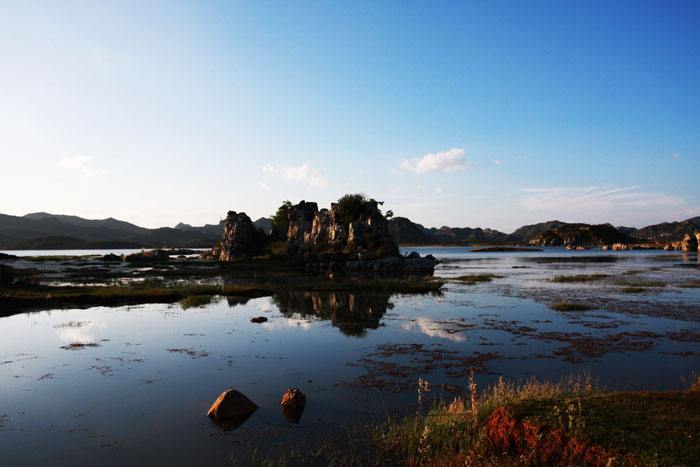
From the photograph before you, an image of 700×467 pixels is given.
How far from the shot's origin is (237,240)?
132 metres

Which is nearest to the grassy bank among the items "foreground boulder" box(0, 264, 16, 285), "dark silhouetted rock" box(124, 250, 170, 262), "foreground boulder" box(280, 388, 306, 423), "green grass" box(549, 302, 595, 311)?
"foreground boulder" box(280, 388, 306, 423)

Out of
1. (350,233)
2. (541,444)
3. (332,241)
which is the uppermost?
(350,233)

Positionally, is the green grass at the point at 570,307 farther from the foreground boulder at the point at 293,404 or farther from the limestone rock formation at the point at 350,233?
the limestone rock formation at the point at 350,233

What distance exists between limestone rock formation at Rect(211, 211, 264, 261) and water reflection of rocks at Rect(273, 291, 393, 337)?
79.7 metres

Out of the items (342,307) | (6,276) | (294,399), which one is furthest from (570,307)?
(6,276)

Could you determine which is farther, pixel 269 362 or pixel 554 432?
pixel 269 362

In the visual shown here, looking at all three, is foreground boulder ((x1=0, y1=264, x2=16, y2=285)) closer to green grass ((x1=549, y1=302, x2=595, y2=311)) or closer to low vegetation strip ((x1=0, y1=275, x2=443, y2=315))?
low vegetation strip ((x1=0, y1=275, x2=443, y2=315))

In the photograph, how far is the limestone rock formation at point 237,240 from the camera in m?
129

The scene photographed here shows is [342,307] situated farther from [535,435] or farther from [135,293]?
[535,435]

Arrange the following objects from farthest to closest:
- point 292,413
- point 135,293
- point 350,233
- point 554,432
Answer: point 350,233
point 135,293
point 292,413
point 554,432

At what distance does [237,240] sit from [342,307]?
95462 millimetres

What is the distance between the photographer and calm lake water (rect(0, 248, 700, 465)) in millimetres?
14422

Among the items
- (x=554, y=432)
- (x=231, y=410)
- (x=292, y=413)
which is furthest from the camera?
(x=292, y=413)

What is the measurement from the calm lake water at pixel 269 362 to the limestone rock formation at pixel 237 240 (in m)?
87.4
